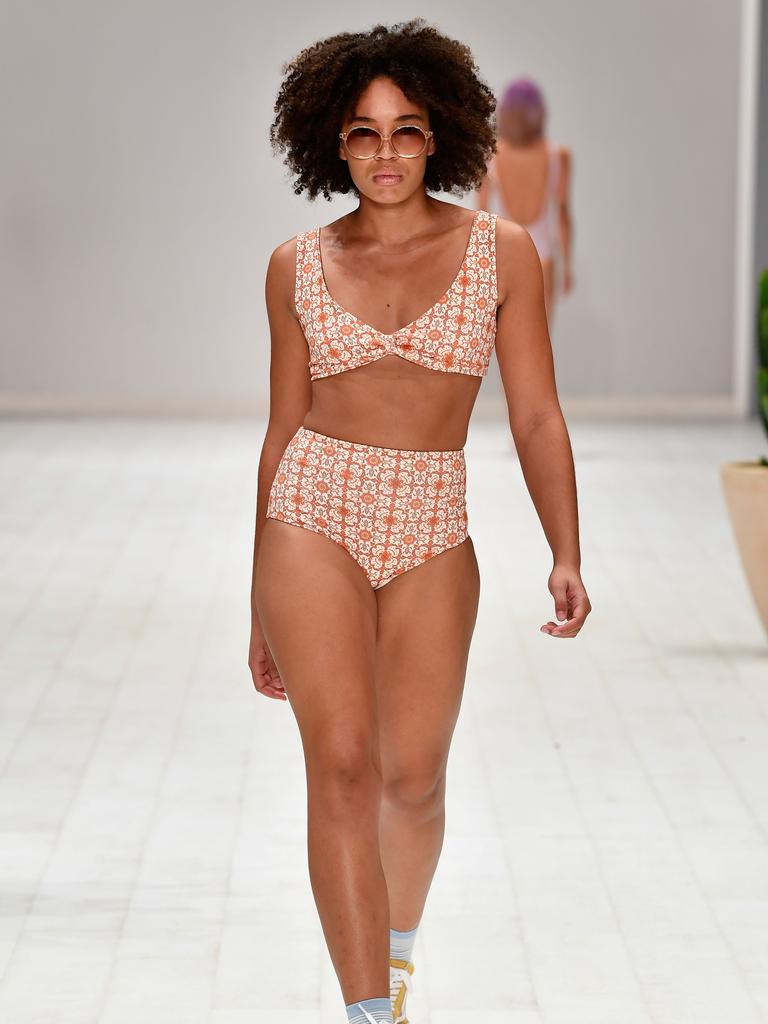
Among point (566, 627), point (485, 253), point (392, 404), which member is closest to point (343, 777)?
point (566, 627)

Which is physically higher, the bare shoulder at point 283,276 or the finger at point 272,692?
the bare shoulder at point 283,276

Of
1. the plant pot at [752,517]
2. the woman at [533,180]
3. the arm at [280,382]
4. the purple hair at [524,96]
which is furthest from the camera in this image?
the woman at [533,180]

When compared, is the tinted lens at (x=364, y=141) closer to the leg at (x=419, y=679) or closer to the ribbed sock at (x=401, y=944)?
the leg at (x=419, y=679)

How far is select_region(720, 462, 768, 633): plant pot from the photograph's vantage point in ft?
17.1

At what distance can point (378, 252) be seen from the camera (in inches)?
100

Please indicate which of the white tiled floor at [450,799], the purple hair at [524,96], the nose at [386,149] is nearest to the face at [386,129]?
the nose at [386,149]

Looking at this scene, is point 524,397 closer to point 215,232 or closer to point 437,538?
point 437,538

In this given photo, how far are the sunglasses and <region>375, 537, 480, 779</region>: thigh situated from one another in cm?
56

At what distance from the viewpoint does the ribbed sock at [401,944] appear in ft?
8.71

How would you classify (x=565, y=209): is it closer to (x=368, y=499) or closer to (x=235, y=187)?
(x=235, y=187)

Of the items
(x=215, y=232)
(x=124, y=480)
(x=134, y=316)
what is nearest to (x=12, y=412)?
(x=134, y=316)

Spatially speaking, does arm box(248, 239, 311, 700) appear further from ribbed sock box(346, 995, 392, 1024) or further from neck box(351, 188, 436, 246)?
ribbed sock box(346, 995, 392, 1024)

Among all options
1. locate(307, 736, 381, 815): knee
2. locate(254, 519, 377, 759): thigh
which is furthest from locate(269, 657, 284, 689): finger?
locate(307, 736, 381, 815): knee

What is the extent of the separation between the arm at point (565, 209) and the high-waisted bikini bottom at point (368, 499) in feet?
24.8
